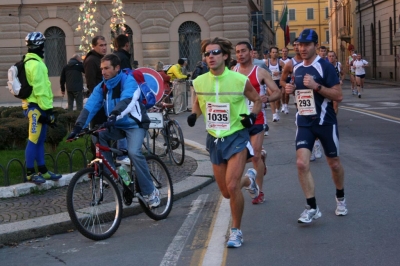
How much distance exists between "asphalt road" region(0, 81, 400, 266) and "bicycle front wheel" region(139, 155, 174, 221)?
124 millimetres

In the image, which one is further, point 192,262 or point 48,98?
point 48,98

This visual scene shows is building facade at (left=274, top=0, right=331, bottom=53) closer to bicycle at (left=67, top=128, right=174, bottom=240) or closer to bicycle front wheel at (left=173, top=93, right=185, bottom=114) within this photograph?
bicycle front wheel at (left=173, top=93, right=185, bottom=114)

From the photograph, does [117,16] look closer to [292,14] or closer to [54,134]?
[54,134]

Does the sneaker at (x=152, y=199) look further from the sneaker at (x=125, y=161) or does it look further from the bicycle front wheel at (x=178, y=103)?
the bicycle front wheel at (x=178, y=103)

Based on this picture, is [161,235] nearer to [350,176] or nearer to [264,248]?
[264,248]

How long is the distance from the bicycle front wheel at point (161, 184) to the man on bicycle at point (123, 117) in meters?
0.29

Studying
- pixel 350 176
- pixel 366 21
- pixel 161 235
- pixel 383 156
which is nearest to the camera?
pixel 161 235

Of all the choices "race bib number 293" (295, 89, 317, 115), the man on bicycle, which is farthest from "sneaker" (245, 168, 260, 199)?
the man on bicycle

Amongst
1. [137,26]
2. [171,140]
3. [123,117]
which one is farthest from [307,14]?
[123,117]

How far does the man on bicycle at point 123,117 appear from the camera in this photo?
308 inches

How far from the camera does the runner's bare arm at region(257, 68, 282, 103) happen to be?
8070mm

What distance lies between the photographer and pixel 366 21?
58.1m

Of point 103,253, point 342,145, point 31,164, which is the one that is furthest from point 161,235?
point 342,145

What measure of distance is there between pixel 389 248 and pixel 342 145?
7933 mm
